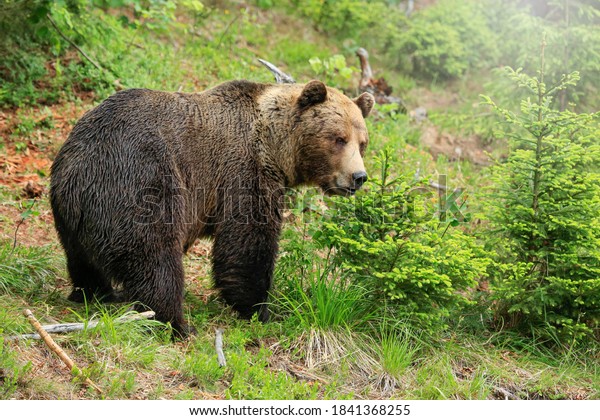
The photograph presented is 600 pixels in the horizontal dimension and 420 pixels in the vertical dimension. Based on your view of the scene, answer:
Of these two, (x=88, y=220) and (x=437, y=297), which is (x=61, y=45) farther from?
(x=437, y=297)

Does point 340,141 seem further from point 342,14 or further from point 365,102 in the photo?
point 342,14

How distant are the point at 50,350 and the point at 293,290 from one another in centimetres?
241

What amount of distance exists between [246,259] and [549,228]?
287cm

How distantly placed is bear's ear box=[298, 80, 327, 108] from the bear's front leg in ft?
3.64

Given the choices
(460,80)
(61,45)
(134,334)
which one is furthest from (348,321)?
(460,80)

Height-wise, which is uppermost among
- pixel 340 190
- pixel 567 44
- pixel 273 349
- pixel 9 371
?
pixel 567 44

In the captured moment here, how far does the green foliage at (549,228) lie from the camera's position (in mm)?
6539

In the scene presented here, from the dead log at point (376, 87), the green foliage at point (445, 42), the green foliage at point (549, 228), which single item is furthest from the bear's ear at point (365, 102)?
the green foliage at point (445, 42)

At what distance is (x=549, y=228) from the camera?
21.5 feet

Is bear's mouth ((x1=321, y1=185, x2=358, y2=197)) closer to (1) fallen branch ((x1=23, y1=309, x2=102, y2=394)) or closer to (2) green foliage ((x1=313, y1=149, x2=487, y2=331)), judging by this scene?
(2) green foliage ((x1=313, y1=149, x2=487, y2=331))

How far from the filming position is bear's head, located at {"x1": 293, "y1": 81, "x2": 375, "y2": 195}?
6711 mm

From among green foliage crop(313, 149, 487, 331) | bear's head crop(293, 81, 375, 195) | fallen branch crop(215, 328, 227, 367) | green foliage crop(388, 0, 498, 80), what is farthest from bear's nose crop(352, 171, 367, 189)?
green foliage crop(388, 0, 498, 80)

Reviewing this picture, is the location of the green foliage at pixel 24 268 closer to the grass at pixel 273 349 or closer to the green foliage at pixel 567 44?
the grass at pixel 273 349

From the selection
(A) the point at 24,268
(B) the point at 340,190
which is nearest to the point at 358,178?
(B) the point at 340,190
